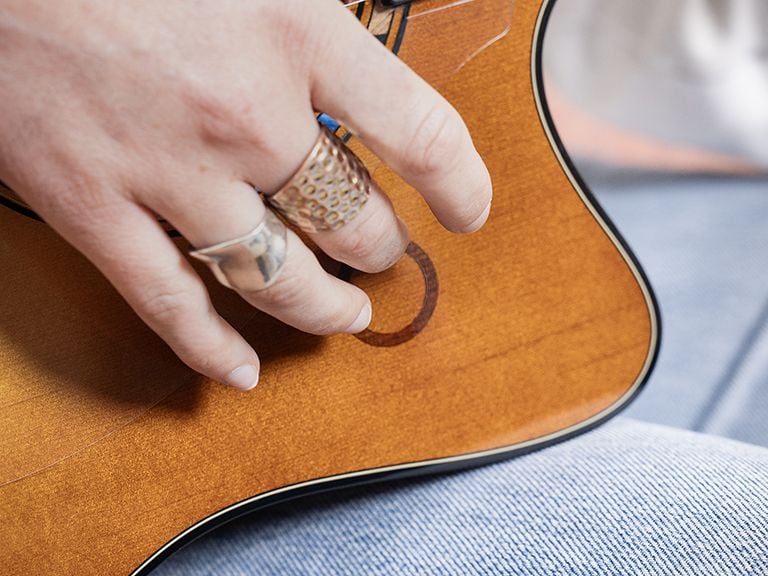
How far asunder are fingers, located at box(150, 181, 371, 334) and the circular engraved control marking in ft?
0.27

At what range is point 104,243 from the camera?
0.41 meters

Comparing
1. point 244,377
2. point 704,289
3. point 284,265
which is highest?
point 284,265

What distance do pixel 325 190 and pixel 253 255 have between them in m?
0.06

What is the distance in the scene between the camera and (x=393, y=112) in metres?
0.42

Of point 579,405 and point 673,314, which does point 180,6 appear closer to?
point 579,405

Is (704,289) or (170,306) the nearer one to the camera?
(170,306)

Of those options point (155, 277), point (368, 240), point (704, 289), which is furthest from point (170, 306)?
point (704, 289)

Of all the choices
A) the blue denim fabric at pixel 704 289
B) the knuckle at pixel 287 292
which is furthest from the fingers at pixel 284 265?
the blue denim fabric at pixel 704 289

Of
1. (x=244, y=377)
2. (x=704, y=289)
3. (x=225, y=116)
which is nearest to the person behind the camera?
(x=225, y=116)

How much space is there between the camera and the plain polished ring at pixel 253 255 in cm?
42

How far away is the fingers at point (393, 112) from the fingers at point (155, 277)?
0.41 feet

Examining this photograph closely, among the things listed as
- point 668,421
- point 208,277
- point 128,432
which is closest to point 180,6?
point 208,277

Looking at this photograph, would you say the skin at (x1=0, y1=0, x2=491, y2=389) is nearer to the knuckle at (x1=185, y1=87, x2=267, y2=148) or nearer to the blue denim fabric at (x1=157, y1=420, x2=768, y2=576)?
the knuckle at (x1=185, y1=87, x2=267, y2=148)

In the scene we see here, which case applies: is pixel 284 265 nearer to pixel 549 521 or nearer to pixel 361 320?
pixel 361 320
